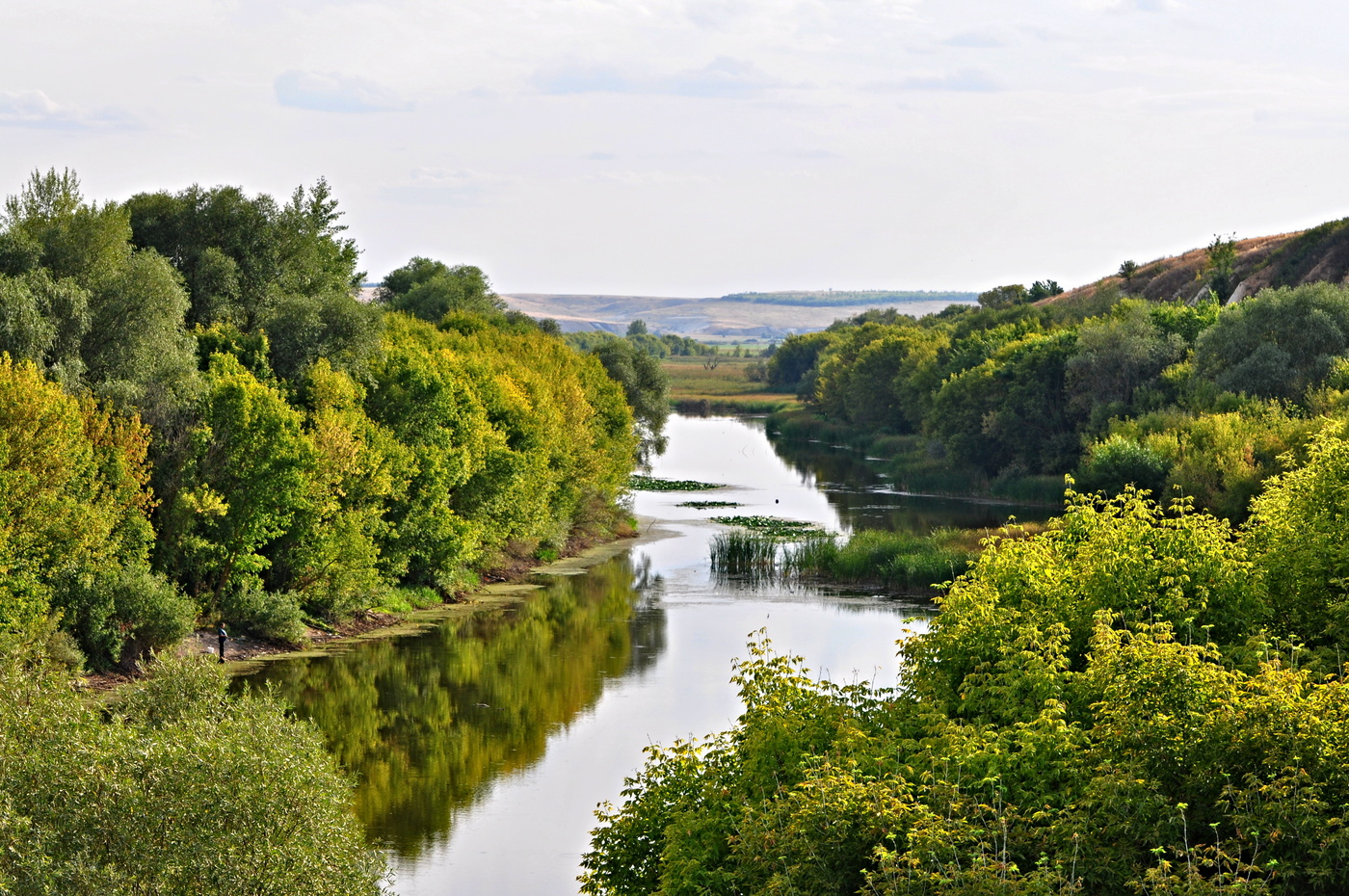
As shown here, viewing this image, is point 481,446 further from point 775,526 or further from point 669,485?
point 669,485

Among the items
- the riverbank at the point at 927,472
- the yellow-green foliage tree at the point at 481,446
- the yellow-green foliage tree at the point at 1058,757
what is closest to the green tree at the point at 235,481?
the yellow-green foliage tree at the point at 481,446

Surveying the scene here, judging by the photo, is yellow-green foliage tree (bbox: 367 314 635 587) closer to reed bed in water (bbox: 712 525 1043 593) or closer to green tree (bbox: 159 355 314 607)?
green tree (bbox: 159 355 314 607)

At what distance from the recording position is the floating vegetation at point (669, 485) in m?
94.7

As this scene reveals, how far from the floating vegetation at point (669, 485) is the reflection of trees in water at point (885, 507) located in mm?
8194

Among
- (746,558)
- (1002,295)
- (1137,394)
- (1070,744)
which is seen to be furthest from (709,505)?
(1002,295)

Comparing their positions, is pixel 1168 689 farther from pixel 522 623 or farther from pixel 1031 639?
pixel 522 623

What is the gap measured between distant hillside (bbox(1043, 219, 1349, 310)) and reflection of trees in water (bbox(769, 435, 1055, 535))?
1061 inches

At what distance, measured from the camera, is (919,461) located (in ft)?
333

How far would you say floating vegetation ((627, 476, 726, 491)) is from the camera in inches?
3728

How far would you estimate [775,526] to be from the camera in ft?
239

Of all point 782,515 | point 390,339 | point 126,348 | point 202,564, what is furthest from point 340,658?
point 782,515

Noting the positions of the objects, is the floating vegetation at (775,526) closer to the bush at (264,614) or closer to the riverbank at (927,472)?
the riverbank at (927,472)

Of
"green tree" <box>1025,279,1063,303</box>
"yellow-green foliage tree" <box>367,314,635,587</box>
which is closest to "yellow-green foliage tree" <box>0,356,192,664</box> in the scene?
"yellow-green foliage tree" <box>367,314,635,587</box>

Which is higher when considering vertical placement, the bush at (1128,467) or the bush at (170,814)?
the bush at (1128,467)
